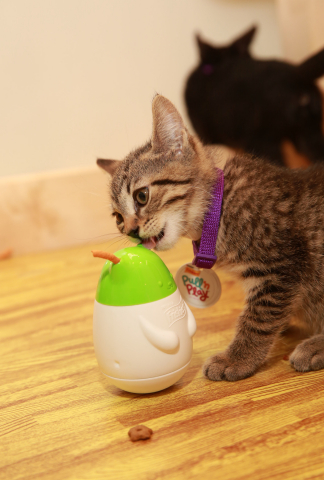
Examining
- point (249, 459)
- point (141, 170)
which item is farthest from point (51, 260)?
point (249, 459)

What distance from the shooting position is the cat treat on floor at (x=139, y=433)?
0.78 meters

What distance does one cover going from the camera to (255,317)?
107 centimetres

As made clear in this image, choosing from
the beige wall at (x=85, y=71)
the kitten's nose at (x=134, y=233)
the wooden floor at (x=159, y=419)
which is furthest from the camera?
the beige wall at (x=85, y=71)

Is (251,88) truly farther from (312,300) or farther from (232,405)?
(232,405)

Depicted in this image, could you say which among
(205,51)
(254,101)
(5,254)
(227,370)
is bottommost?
(5,254)

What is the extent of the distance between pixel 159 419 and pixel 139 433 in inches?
3.0

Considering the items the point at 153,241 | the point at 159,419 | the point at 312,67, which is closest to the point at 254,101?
the point at 312,67

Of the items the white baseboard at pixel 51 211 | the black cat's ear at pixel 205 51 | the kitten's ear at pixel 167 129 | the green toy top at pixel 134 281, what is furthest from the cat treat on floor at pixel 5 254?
the green toy top at pixel 134 281

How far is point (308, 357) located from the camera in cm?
101

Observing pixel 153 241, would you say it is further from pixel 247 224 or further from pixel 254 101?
pixel 254 101

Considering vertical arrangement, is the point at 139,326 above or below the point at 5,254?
above

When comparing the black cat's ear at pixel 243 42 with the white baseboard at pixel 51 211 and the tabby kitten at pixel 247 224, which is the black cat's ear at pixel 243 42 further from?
the tabby kitten at pixel 247 224

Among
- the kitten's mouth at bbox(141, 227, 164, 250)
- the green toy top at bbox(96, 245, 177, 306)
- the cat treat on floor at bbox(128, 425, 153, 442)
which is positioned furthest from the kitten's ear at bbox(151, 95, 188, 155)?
the cat treat on floor at bbox(128, 425, 153, 442)

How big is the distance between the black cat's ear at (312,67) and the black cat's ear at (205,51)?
20.4 inches
